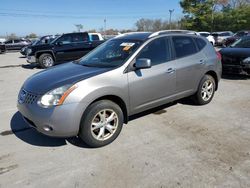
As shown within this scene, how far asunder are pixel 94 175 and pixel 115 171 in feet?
0.90

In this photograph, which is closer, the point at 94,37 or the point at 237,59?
the point at 237,59

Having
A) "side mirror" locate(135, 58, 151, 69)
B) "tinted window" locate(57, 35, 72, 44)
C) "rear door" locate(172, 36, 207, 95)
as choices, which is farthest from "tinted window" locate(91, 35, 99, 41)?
"side mirror" locate(135, 58, 151, 69)

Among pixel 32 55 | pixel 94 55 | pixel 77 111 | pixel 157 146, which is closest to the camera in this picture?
pixel 77 111

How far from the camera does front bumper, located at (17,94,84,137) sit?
3246 mm

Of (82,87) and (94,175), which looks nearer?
(94,175)

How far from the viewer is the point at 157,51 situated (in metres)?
4.37

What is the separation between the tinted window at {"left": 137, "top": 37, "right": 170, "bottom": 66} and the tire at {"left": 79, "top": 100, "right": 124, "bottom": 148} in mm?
1061

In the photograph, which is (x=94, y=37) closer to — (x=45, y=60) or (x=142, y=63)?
(x=45, y=60)

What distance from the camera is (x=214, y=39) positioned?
25891 millimetres

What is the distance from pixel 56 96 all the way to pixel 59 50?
10144 millimetres

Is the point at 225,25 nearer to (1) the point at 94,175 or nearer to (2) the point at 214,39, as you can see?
(2) the point at 214,39

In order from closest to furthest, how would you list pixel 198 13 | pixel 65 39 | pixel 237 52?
pixel 237 52
pixel 65 39
pixel 198 13

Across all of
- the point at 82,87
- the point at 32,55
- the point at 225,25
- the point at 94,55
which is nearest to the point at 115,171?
the point at 82,87

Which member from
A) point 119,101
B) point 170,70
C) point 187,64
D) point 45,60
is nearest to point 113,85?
point 119,101
